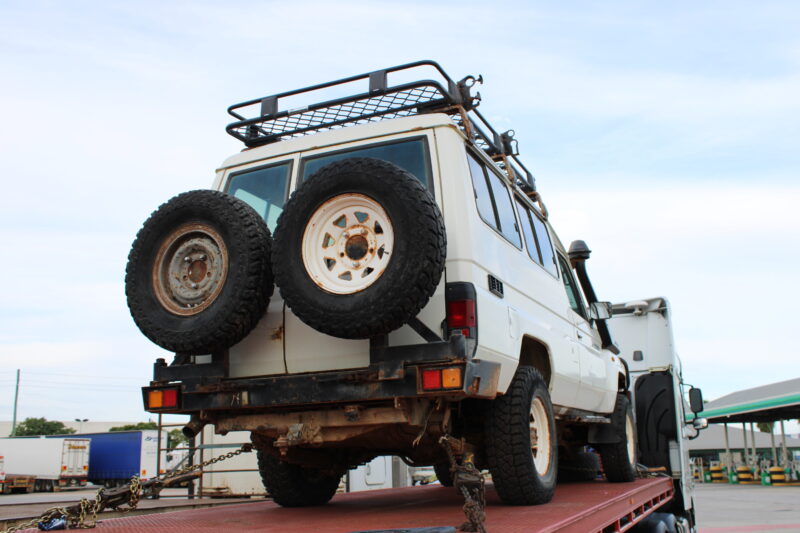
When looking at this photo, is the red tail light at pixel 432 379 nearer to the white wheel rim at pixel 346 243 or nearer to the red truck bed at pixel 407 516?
the white wheel rim at pixel 346 243

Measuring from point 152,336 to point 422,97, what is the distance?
2325mm

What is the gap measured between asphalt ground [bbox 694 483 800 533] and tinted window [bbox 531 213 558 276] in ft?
A: 36.9

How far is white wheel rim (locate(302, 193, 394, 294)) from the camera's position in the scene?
154 inches

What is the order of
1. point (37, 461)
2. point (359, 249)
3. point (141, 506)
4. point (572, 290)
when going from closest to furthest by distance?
1. point (359, 249)
2. point (572, 290)
3. point (141, 506)
4. point (37, 461)

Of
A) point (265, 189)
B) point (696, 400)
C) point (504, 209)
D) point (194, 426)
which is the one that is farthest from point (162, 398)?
point (696, 400)

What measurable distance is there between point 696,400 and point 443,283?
6479 millimetres

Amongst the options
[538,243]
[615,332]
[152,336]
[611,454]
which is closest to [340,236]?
[152,336]

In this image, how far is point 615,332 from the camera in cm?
1008

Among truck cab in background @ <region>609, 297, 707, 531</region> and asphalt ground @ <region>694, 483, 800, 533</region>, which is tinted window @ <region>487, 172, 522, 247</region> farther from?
asphalt ground @ <region>694, 483, 800, 533</region>

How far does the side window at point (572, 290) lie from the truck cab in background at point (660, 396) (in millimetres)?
2960

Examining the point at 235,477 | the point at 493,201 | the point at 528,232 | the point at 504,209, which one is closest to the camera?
the point at 493,201

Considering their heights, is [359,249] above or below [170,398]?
above

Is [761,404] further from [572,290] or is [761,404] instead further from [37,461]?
[37,461]

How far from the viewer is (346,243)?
4016 mm
